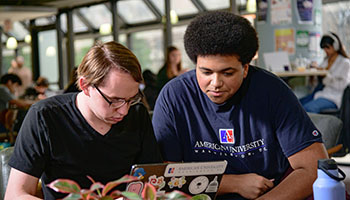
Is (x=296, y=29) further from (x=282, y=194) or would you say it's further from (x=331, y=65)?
(x=282, y=194)

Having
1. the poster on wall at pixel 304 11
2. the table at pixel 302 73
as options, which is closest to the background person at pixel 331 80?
the table at pixel 302 73

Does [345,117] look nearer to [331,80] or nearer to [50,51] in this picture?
Answer: [331,80]

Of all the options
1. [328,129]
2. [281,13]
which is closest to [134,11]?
[281,13]

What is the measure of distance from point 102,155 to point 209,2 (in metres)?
8.10

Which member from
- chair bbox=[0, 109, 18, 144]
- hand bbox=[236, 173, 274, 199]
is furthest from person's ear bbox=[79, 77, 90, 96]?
chair bbox=[0, 109, 18, 144]

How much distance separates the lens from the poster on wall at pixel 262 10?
586 centimetres

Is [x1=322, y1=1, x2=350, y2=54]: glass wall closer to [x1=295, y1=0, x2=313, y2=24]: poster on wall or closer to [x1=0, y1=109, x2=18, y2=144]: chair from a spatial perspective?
[x1=295, y1=0, x2=313, y2=24]: poster on wall

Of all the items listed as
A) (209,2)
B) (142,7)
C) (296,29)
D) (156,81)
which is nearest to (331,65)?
(296,29)

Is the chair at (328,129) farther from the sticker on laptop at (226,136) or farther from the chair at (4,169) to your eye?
the chair at (4,169)

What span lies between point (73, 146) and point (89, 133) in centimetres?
7

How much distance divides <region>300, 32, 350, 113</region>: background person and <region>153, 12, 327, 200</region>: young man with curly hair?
3970 mm

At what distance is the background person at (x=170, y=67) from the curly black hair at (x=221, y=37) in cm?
512

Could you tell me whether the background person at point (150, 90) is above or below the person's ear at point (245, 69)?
below

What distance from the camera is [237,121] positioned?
180cm
